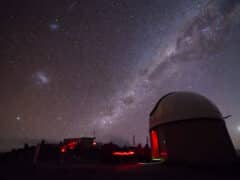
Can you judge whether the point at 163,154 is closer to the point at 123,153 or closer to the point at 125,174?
the point at 123,153

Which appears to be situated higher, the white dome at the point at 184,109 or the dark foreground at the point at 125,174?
the white dome at the point at 184,109

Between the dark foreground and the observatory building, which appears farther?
the observatory building

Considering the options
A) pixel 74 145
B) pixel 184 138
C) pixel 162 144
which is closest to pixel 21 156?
pixel 74 145

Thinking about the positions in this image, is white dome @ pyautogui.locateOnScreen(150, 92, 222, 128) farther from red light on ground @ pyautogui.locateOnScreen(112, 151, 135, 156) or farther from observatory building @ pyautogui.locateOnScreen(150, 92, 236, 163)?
red light on ground @ pyautogui.locateOnScreen(112, 151, 135, 156)

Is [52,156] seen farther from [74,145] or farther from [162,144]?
[162,144]

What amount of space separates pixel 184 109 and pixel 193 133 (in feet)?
7.77

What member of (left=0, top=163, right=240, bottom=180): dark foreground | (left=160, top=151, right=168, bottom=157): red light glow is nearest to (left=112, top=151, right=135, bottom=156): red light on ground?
(left=160, top=151, right=168, bottom=157): red light glow

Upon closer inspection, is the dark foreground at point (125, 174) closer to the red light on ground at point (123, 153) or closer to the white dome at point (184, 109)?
the red light on ground at point (123, 153)

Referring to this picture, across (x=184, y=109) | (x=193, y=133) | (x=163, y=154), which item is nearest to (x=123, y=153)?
(x=163, y=154)

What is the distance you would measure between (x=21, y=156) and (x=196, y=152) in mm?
29556

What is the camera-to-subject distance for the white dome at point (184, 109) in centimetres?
1413

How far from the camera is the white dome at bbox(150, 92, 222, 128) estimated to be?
1413cm

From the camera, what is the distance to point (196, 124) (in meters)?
13.6

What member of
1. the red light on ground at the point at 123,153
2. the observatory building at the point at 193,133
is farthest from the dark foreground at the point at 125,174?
the red light on ground at the point at 123,153
